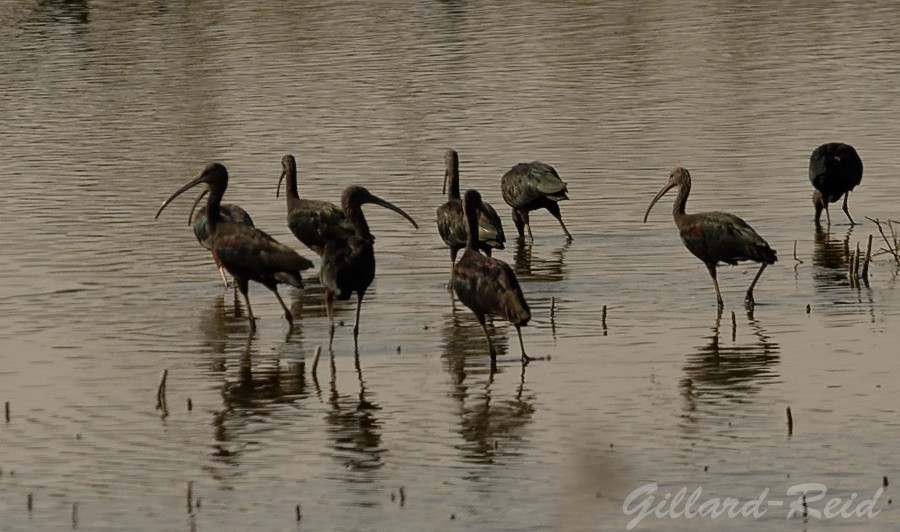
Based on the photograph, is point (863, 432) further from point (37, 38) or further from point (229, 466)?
point (37, 38)

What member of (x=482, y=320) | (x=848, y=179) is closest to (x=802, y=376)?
(x=482, y=320)

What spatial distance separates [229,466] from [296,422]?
3.64 ft

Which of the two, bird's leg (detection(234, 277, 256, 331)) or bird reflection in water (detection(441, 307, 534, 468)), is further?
bird's leg (detection(234, 277, 256, 331))

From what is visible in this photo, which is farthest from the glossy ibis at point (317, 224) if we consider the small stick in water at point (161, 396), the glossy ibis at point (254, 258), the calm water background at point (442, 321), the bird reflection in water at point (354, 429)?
the small stick in water at point (161, 396)

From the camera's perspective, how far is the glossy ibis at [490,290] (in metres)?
13.5

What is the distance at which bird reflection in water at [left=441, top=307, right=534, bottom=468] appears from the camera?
11.5m

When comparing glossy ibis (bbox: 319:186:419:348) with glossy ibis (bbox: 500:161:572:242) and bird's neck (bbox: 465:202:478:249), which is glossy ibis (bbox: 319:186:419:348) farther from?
glossy ibis (bbox: 500:161:572:242)

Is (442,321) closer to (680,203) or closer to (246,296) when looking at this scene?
(246,296)

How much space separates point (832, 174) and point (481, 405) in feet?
28.3

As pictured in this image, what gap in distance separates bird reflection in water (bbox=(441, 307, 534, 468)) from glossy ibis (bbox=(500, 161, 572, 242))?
479cm

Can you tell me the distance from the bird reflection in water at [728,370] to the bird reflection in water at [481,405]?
3.93 ft

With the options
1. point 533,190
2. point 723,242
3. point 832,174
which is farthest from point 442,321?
point 832,174

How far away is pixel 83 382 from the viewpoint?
13.9m

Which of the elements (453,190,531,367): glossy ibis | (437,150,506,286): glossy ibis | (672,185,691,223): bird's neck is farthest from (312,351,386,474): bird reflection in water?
(672,185,691,223): bird's neck
